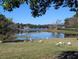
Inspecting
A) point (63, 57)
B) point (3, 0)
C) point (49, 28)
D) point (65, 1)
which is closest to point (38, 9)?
point (65, 1)

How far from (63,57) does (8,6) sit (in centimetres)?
715

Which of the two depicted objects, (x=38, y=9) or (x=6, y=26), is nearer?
(x=38, y=9)

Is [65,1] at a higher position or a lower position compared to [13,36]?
higher

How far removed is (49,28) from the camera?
3351 inches

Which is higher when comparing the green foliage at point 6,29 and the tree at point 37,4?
the tree at point 37,4

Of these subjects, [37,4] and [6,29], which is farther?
[6,29]

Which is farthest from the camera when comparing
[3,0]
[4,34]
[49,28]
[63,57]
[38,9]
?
[49,28]

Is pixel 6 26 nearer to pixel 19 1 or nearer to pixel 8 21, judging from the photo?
pixel 8 21

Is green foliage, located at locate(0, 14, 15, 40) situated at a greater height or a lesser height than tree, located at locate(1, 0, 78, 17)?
lesser

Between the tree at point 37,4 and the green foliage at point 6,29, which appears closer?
the tree at point 37,4

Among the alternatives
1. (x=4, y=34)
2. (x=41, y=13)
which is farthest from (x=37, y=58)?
(x=4, y=34)

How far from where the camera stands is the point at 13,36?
3809 centimetres

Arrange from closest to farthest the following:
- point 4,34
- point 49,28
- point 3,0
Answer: point 3,0
point 4,34
point 49,28

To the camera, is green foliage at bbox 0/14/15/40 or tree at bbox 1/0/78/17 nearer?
tree at bbox 1/0/78/17
